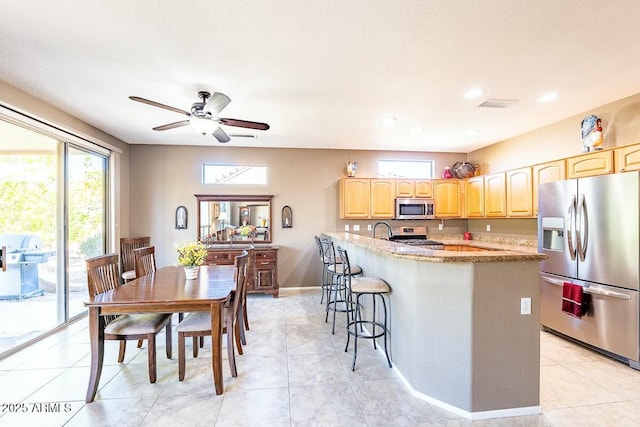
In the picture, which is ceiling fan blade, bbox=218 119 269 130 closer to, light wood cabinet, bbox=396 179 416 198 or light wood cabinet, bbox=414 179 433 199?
light wood cabinet, bbox=396 179 416 198

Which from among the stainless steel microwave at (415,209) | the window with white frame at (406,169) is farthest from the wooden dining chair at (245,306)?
the window with white frame at (406,169)

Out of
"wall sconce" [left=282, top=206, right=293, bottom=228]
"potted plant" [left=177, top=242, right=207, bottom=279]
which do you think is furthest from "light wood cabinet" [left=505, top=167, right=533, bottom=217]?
"potted plant" [left=177, top=242, right=207, bottom=279]

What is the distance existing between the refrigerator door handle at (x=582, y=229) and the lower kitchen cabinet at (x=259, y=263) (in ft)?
13.0

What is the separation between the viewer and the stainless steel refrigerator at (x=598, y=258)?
2.72 meters

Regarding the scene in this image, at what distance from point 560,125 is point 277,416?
4777mm

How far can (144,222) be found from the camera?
5309 mm

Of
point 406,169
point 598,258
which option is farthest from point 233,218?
point 598,258

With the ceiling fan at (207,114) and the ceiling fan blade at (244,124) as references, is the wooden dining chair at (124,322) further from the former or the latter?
the ceiling fan blade at (244,124)

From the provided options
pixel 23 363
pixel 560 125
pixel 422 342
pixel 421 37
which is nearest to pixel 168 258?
pixel 23 363

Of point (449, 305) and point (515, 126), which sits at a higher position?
point (515, 126)

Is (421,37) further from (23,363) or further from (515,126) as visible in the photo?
(23,363)

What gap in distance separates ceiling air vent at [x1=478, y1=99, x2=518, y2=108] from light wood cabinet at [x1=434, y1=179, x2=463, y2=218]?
219cm

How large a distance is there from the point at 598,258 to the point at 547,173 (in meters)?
1.28

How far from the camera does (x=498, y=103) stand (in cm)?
338
